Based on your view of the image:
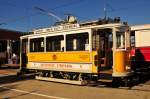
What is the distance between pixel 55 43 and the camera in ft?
58.2

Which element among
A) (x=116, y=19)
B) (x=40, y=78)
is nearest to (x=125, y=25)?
(x=116, y=19)

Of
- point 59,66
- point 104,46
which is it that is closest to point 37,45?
point 59,66

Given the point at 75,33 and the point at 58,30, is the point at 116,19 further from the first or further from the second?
the point at 58,30

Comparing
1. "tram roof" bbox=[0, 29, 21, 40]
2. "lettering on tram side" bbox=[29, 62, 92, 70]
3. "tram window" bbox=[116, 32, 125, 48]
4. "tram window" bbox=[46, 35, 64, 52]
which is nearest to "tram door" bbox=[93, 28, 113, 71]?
"tram window" bbox=[116, 32, 125, 48]

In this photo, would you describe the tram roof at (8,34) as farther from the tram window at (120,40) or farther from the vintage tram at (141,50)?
the tram window at (120,40)

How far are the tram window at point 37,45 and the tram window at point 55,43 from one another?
2.32 feet

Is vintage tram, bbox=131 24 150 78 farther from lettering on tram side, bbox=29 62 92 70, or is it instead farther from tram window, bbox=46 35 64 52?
tram window, bbox=46 35 64 52

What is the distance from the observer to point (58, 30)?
691 inches

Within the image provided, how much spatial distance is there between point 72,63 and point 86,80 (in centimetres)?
125

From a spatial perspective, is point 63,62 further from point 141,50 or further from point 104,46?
point 141,50

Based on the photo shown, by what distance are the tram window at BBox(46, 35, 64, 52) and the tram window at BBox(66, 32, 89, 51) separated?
59 cm

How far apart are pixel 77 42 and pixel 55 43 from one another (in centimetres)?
209

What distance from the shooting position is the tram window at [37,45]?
19.0 m

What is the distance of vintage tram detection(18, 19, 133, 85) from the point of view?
1491 centimetres
